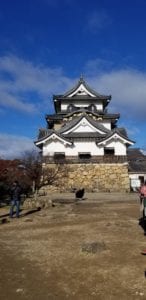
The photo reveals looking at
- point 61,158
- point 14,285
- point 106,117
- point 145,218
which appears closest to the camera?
point 14,285

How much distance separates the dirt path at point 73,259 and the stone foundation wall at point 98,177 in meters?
21.3

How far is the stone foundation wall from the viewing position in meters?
35.5

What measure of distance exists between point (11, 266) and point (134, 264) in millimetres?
2885

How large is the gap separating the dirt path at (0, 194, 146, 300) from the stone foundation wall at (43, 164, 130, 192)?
69.7 feet

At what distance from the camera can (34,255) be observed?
30.1 ft

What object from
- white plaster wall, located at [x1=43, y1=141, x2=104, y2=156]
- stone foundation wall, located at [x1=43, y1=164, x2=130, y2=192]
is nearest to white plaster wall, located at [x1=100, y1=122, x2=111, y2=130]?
white plaster wall, located at [x1=43, y1=141, x2=104, y2=156]

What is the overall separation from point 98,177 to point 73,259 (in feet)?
89.3

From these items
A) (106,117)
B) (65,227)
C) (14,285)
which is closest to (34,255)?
(14,285)

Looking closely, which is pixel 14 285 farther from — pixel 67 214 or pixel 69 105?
pixel 69 105

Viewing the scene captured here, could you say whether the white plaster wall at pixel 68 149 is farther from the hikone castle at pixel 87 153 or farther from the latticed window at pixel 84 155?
the latticed window at pixel 84 155

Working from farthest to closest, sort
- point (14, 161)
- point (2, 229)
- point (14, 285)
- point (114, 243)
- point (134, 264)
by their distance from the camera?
point (14, 161) → point (2, 229) → point (114, 243) → point (134, 264) → point (14, 285)

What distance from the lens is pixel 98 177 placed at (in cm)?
3578

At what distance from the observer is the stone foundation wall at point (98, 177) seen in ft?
117

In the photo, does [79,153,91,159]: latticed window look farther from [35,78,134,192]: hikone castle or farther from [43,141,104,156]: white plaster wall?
[43,141,104,156]: white plaster wall
